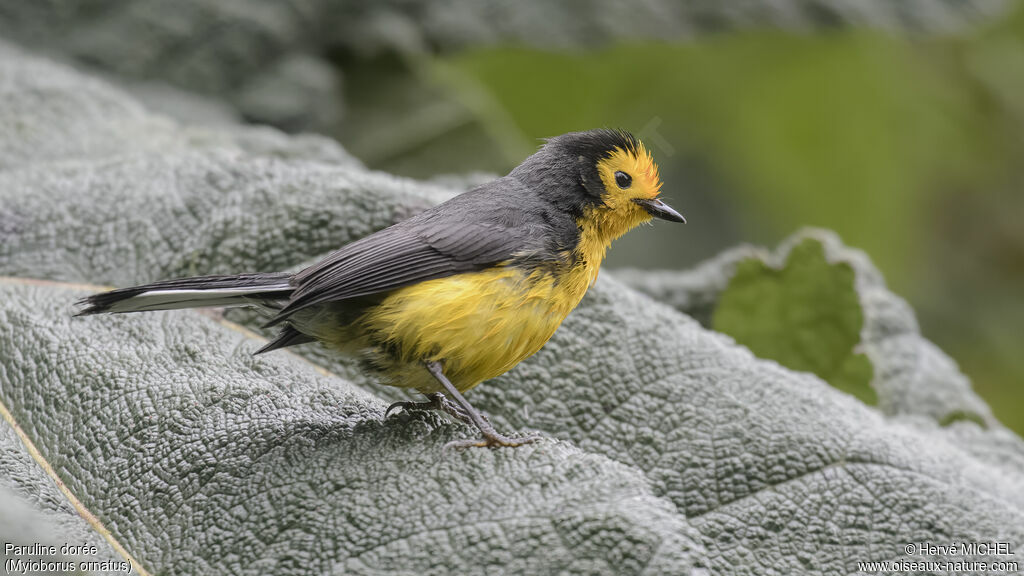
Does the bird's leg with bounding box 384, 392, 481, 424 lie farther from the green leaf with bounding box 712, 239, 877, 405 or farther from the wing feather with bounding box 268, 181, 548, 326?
the green leaf with bounding box 712, 239, 877, 405

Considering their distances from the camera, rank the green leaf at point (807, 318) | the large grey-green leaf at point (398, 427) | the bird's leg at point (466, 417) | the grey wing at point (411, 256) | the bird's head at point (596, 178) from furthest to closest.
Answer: the green leaf at point (807, 318)
the bird's head at point (596, 178)
the grey wing at point (411, 256)
the bird's leg at point (466, 417)
the large grey-green leaf at point (398, 427)

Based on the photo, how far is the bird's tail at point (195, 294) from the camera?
2.06 metres

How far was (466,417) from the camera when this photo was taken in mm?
2299

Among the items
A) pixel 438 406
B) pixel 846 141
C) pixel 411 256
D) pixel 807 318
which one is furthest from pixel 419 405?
pixel 846 141

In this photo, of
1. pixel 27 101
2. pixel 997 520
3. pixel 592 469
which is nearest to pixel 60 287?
pixel 27 101

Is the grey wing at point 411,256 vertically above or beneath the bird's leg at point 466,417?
above

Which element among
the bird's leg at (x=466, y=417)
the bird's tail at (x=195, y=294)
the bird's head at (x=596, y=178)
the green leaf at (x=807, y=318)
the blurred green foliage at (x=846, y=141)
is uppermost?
the blurred green foliage at (x=846, y=141)

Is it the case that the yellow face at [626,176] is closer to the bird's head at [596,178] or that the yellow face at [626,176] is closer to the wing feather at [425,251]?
the bird's head at [596,178]

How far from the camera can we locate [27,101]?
10.9 feet

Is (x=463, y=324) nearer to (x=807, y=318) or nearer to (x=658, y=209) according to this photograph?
(x=658, y=209)

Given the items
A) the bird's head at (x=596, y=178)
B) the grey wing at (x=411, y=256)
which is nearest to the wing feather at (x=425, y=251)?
the grey wing at (x=411, y=256)

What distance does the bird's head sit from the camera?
2.46m

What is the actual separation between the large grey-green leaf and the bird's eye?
0.34m

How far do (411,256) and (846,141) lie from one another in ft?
13.4
